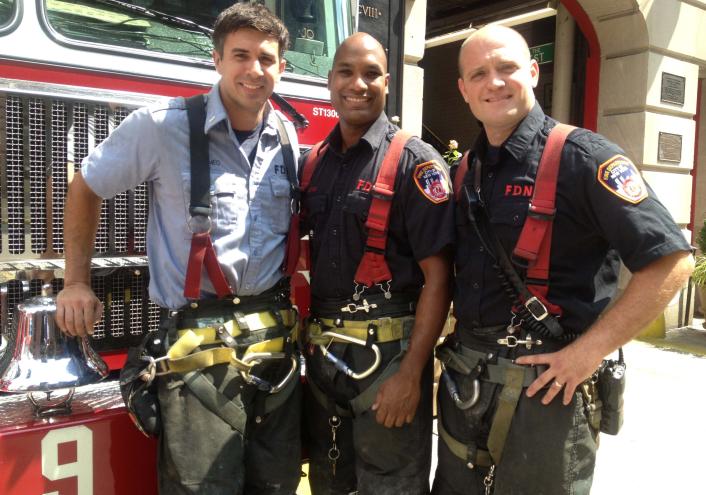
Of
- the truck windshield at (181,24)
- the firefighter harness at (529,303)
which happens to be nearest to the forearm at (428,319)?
the firefighter harness at (529,303)

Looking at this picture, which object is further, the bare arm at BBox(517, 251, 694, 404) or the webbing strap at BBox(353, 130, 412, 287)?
the webbing strap at BBox(353, 130, 412, 287)

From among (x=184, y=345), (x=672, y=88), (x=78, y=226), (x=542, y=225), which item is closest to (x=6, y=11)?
(x=78, y=226)

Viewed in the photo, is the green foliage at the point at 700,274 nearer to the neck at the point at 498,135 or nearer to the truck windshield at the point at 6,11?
the neck at the point at 498,135

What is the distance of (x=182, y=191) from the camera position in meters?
2.00

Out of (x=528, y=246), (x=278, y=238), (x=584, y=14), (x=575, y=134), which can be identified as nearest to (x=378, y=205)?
(x=278, y=238)

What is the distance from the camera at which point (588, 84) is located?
7.87 metres

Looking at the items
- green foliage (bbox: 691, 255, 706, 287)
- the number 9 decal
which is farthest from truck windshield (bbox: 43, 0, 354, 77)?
green foliage (bbox: 691, 255, 706, 287)

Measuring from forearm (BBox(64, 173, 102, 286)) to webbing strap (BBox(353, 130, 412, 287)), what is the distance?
83 cm

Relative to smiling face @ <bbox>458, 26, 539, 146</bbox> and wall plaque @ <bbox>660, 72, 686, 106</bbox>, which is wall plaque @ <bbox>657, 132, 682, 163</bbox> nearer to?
wall plaque @ <bbox>660, 72, 686, 106</bbox>

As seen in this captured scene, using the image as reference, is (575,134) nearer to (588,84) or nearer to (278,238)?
(278,238)

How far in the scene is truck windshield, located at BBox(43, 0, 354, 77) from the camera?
2357 mm

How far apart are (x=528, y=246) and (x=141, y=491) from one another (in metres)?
1.37

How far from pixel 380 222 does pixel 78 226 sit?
908 mm

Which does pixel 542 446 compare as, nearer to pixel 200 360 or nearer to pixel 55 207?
pixel 200 360
